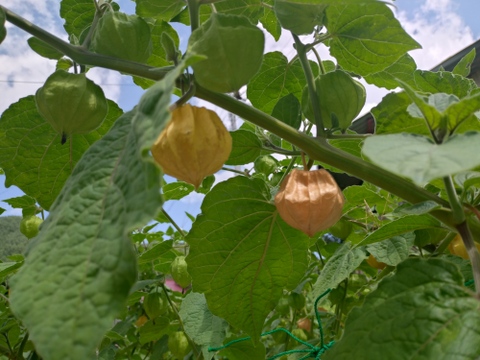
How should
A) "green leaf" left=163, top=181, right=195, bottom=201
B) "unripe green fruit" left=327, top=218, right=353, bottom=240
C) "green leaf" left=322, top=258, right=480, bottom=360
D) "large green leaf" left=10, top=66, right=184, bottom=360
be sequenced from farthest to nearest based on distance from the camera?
"green leaf" left=163, top=181, right=195, bottom=201 < "unripe green fruit" left=327, top=218, right=353, bottom=240 < "green leaf" left=322, top=258, right=480, bottom=360 < "large green leaf" left=10, top=66, right=184, bottom=360

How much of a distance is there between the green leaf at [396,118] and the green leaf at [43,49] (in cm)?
60

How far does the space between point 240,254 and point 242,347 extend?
64cm

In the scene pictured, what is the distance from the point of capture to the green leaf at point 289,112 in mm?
852


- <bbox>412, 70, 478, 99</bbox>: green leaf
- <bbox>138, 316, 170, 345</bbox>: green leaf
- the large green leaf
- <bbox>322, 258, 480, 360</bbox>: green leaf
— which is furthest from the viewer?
<bbox>138, 316, 170, 345</bbox>: green leaf

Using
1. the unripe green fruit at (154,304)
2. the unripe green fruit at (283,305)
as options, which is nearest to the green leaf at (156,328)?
the unripe green fruit at (154,304)

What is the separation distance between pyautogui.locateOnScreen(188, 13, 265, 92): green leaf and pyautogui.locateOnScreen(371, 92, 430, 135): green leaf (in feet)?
0.91

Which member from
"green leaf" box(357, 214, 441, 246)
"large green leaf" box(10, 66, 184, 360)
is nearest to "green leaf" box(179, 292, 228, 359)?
"green leaf" box(357, 214, 441, 246)

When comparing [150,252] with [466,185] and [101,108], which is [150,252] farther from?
[466,185]

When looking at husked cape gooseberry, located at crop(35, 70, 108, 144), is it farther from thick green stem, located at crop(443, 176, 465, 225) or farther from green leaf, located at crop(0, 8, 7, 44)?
thick green stem, located at crop(443, 176, 465, 225)

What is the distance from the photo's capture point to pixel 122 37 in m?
0.72

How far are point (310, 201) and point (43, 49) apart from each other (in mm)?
581

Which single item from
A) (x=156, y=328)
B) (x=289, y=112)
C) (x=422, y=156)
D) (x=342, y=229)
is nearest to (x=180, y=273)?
(x=156, y=328)

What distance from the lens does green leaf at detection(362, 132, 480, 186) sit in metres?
0.41

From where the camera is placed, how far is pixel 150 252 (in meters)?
1.46
